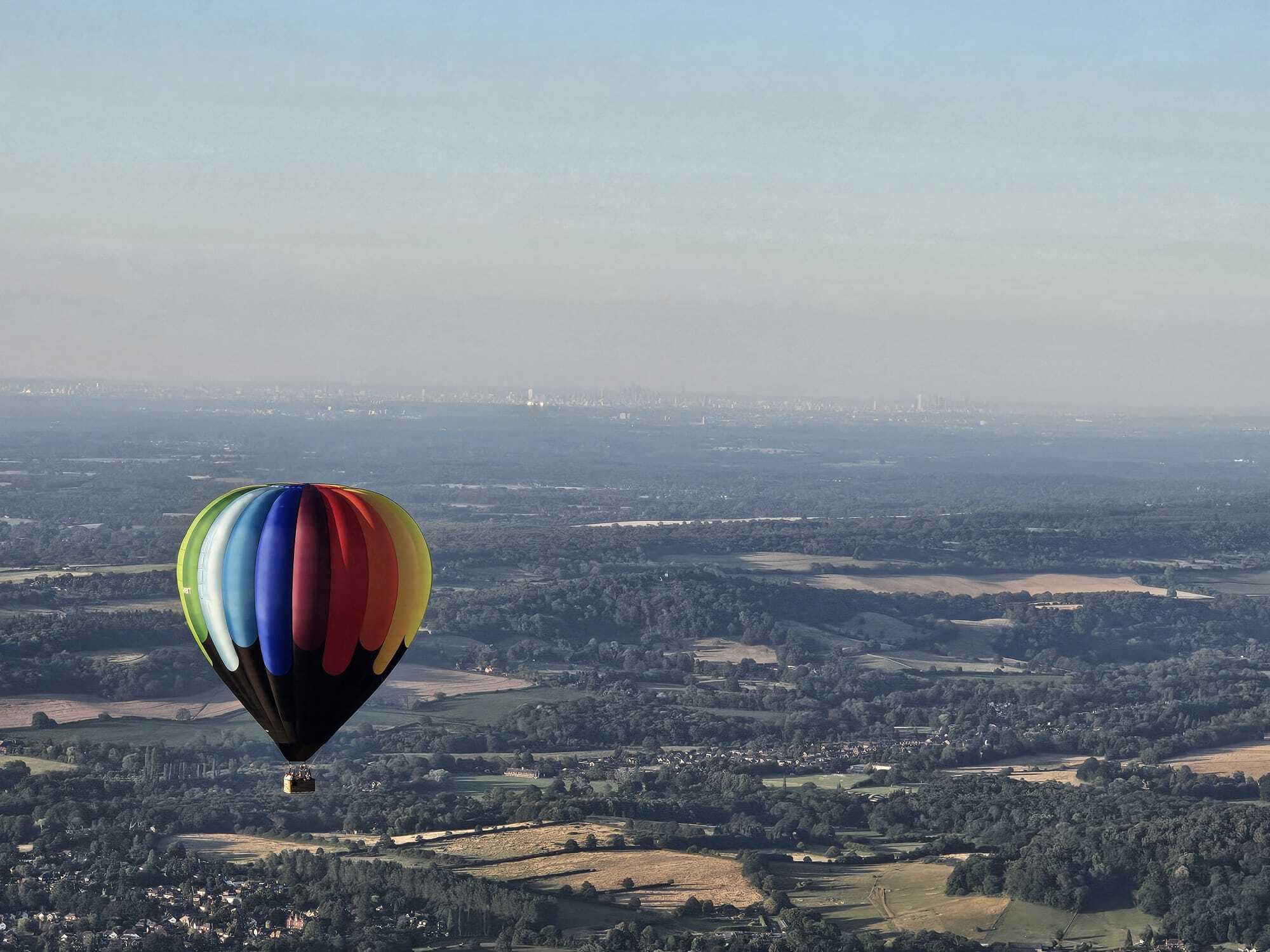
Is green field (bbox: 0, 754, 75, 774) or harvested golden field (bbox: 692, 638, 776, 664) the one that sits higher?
green field (bbox: 0, 754, 75, 774)

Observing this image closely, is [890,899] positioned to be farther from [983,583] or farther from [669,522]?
[669,522]

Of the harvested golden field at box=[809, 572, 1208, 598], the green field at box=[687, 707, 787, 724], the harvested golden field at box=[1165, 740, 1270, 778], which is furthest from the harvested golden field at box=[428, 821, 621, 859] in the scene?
the harvested golden field at box=[809, 572, 1208, 598]

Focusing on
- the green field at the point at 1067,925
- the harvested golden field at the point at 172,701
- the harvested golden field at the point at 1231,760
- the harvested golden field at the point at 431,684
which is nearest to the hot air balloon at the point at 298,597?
the green field at the point at 1067,925

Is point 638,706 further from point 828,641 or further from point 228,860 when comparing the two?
point 228,860

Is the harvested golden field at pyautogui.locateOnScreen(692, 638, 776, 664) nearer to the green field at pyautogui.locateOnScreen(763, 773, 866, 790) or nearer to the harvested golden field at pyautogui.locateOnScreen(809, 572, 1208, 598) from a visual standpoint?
the harvested golden field at pyautogui.locateOnScreen(809, 572, 1208, 598)

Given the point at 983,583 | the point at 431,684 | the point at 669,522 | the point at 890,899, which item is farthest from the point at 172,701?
the point at 669,522

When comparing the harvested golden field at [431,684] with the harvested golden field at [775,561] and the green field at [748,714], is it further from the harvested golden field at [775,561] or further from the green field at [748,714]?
the harvested golden field at [775,561]
